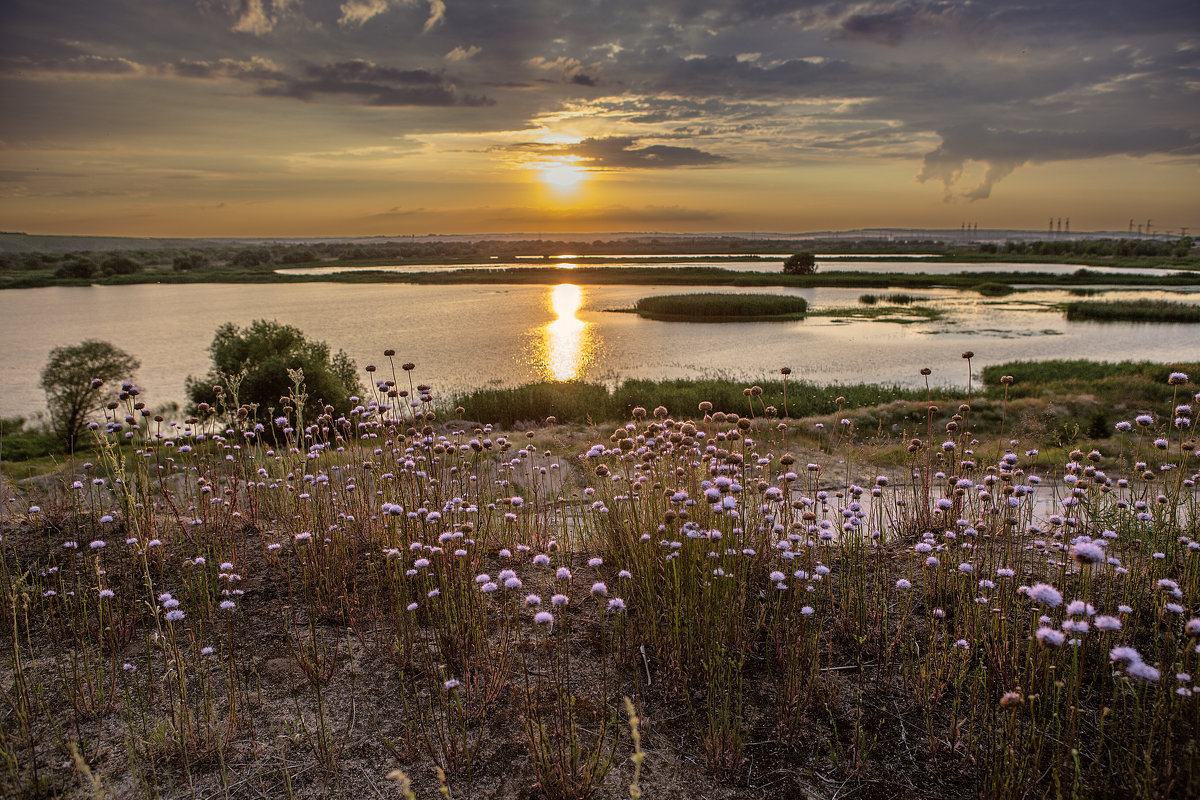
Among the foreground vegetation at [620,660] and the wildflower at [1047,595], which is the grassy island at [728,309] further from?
→ the wildflower at [1047,595]

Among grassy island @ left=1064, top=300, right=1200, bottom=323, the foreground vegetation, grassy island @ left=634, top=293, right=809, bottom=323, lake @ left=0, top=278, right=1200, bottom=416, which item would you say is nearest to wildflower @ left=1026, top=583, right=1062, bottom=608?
the foreground vegetation

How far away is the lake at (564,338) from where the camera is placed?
22219 mm

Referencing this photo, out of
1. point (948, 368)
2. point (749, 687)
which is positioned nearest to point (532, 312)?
point (948, 368)

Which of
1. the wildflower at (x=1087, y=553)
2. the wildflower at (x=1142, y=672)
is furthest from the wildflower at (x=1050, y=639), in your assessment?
the wildflower at (x=1087, y=553)

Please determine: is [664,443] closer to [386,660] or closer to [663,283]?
[386,660]

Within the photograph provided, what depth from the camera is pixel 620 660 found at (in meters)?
3.78

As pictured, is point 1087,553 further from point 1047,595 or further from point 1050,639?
point 1050,639

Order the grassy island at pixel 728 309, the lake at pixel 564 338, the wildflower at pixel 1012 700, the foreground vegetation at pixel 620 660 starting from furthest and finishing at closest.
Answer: the grassy island at pixel 728 309, the lake at pixel 564 338, the foreground vegetation at pixel 620 660, the wildflower at pixel 1012 700

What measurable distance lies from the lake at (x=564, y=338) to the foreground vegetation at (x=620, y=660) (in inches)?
599

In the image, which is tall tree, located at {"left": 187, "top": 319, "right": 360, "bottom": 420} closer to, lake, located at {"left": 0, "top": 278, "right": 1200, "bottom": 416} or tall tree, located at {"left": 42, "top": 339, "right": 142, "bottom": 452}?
tall tree, located at {"left": 42, "top": 339, "right": 142, "bottom": 452}

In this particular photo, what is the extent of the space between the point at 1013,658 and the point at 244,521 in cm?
630

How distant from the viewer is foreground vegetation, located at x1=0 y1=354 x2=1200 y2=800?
113 inches

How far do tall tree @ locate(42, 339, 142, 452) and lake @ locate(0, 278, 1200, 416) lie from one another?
1.50 m

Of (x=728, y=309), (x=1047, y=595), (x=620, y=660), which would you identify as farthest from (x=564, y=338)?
(x=1047, y=595)
